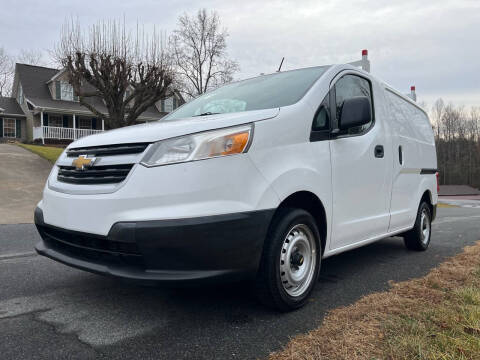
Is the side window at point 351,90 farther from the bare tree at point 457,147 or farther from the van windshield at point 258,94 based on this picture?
the bare tree at point 457,147

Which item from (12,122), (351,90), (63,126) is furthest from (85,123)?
(351,90)

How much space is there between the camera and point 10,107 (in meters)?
31.0

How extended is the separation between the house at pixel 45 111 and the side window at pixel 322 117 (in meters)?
26.9

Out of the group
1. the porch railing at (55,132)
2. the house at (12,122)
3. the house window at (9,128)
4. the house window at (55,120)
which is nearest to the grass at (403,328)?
the porch railing at (55,132)

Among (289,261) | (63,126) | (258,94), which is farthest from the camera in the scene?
(63,126)

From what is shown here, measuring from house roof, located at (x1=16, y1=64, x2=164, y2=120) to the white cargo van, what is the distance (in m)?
28.4

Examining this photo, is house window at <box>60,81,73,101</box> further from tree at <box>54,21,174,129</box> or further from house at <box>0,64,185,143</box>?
tree at <box>54,21,174,129</box>

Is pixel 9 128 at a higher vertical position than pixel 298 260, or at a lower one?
higher

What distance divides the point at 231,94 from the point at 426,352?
270 cm

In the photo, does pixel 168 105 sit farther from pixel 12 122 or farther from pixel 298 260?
pixel 298 260

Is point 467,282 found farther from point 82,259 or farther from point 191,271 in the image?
point 82,259

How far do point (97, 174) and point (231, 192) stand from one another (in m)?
0.92

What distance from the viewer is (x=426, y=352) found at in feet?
6.69

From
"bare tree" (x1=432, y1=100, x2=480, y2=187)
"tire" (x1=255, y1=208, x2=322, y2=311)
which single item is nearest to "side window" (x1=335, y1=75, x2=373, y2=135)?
"tire" (x1=255, y1=208, x2=322, y2=311)
